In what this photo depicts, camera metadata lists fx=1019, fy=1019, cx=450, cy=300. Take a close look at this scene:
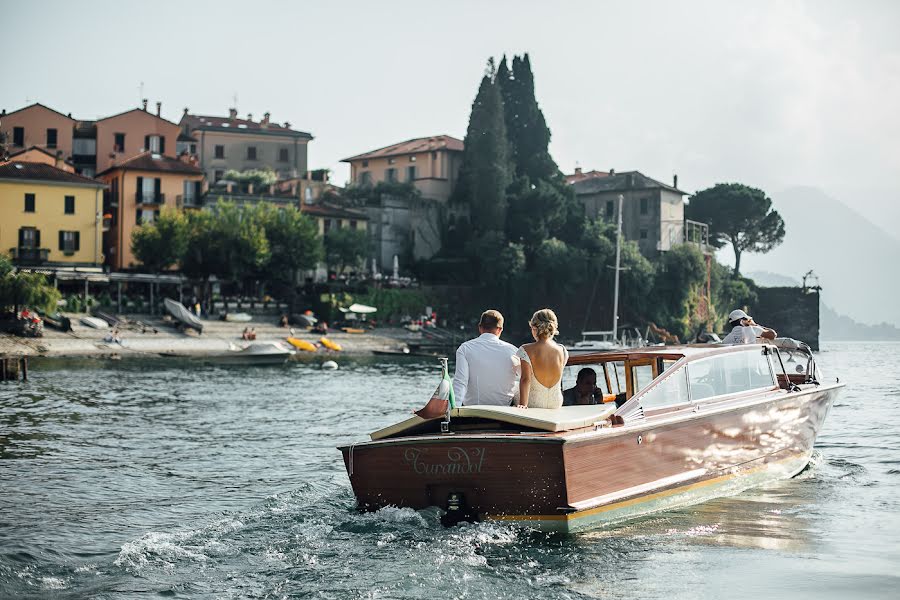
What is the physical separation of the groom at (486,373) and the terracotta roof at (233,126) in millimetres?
82882

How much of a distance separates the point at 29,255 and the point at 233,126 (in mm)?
28112

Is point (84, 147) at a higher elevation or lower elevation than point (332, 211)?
higher

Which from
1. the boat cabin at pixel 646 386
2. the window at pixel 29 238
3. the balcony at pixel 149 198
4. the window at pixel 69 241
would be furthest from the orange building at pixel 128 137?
the boat cabin at pixel 646 386

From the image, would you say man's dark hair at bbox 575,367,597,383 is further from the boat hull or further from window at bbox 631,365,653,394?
the boat hull

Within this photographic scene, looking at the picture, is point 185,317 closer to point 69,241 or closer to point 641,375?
point 69,241

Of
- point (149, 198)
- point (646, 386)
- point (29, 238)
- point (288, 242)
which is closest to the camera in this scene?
point (646, 386)

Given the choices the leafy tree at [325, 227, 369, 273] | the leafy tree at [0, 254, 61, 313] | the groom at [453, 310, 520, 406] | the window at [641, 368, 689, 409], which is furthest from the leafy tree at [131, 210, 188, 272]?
the groom at [453, 310, 520, 406]

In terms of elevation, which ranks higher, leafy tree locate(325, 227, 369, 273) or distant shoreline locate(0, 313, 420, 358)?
leafy tree locate(325, 227, 369, 273)

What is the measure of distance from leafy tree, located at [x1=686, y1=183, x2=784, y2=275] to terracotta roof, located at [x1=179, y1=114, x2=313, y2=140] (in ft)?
134

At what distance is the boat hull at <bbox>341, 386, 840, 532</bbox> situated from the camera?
991 cm

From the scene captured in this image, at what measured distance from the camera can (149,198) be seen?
7612 cm

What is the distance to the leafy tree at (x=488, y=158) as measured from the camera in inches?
3105

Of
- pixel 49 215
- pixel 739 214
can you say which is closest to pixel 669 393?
pixel 49 215

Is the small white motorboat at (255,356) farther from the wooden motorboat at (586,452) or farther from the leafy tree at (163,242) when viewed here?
the wooden motorboat at (586,452)
